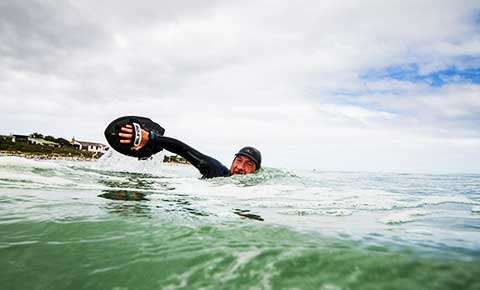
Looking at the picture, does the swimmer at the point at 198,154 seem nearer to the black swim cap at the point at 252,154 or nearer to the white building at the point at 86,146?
the black swim cap at the point at 252,154

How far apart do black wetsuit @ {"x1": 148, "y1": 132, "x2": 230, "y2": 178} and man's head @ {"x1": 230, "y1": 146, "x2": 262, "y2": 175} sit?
427 mm

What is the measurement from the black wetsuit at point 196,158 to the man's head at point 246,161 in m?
0.43

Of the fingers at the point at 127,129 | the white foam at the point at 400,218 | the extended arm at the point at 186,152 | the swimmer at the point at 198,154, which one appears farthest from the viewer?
the extended arm at the point at 186,152

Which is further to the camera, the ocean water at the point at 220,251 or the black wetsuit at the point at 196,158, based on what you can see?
the black wetsuit at the point at 196,158

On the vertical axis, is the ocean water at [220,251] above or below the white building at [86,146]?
below

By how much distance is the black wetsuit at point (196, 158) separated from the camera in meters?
8.98

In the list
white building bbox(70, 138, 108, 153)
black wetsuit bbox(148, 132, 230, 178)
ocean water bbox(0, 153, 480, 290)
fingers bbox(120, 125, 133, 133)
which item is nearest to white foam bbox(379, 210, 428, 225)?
ocean water bbox(0, 153, 480, 290)

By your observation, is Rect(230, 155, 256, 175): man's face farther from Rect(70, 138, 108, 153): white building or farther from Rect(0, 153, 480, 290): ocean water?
Rect(70, 138, 108, 153): white building

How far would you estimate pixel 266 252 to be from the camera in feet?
7.51

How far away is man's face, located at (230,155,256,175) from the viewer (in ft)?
35.4

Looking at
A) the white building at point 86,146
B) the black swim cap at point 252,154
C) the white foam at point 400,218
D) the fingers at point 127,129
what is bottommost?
the white foam at point 400,218

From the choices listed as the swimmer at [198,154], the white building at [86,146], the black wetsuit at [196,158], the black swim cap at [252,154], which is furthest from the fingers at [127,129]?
the white building at [86,146]

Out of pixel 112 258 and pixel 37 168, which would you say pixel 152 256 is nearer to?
pixel 112 258

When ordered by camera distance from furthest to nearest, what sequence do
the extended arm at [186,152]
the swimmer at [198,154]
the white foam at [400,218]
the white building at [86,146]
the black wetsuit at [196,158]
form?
the white building at [86,146] < the black wetsuit at [196,158] < the extended arm at [186,152] < the swimmer at [198,154] < the white foam at [400,218]
